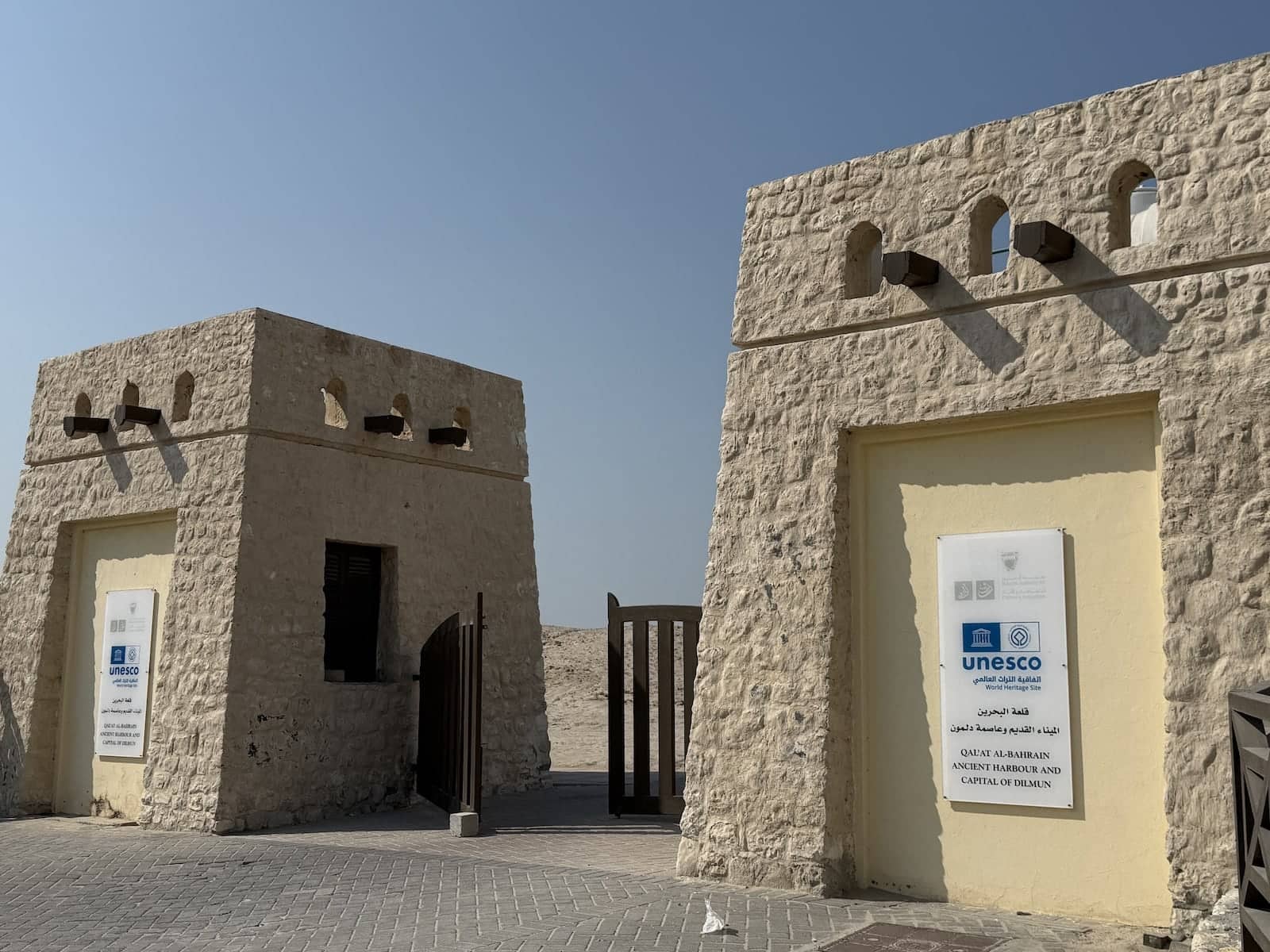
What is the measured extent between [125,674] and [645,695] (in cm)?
525

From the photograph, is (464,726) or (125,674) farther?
(125,674)

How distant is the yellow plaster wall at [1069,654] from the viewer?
6.95m

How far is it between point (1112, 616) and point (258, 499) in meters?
7.71

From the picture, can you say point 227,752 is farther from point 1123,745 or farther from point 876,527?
point 1123,745

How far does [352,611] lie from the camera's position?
41.1ft

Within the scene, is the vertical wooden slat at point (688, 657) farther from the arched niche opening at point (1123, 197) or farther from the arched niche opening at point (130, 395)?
the arched niche opening at point (130, 395)

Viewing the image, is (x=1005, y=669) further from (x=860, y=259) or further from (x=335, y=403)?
(x=335, y=403)

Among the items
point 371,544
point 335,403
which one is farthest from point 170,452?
point 371,544

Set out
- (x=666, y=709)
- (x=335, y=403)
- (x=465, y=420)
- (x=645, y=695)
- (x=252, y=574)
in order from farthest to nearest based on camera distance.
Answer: (x=465, y=420)
(x=335, y=403)
(x=645, y=695)
(x=252, y=574)
(x=666, y=709)

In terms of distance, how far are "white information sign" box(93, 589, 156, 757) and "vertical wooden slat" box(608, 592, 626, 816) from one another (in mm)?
4565

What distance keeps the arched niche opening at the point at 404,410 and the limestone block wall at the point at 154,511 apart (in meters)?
1.92

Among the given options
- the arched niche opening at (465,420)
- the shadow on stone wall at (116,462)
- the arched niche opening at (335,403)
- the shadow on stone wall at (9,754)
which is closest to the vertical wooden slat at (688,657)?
the arched niche opening at (465,420)

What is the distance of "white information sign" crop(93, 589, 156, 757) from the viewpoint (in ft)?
39.0

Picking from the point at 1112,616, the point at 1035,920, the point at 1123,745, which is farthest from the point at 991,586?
the point at 1035,920
